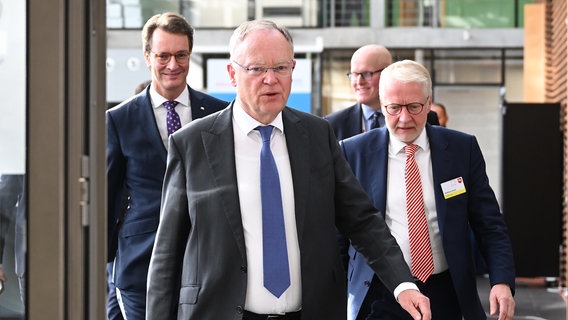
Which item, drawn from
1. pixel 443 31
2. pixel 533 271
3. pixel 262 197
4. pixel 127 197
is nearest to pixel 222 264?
pixel 262 197

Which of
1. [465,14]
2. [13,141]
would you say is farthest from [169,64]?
[465,14]

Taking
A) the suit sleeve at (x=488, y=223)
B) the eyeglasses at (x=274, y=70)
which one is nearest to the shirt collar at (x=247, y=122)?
the eyeglasses at (x=274, y=70)

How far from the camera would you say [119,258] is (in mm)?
4664

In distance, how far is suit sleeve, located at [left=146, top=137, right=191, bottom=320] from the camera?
3.43 meters

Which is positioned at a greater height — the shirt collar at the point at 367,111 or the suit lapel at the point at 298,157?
the shirt collar at the point at 367,111

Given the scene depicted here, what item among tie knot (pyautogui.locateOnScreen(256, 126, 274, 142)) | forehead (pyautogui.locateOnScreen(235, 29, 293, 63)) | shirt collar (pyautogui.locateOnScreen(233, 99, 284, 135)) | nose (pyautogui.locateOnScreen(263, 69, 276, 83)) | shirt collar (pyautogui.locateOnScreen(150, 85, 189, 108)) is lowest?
tie knot (pyautogui.locateOnScreen(256, 126, 274, 142))

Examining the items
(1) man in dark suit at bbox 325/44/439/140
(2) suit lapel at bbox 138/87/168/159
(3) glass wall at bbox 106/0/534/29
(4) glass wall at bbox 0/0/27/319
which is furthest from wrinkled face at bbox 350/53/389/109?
(3) glass wall at bbox 106/0/534/29

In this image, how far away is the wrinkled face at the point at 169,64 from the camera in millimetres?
4672

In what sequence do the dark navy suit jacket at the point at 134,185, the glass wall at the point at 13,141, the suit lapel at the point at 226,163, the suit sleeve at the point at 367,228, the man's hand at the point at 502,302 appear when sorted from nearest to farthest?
the glass wall at the point at 13,141
the suit lapel at the point at 226,163
the suit sleeve at the point at 367,228
the man's hand at the point at 502,302
the dark navy suit jacket at the point at 134,185

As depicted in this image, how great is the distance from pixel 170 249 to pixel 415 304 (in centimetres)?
81

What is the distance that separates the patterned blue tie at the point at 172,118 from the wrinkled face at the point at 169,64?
0.04m

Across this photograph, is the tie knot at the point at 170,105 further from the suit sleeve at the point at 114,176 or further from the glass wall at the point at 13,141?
the glass wall at the point at 13,141

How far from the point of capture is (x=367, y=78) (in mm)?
5812

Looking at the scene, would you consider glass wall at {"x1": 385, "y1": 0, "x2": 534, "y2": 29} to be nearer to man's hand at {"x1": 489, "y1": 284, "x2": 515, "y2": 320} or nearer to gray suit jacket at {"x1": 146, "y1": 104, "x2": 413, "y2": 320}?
man's hand at {"x1": 489, "y1": 284, "x2": 515, "y2": 320}
